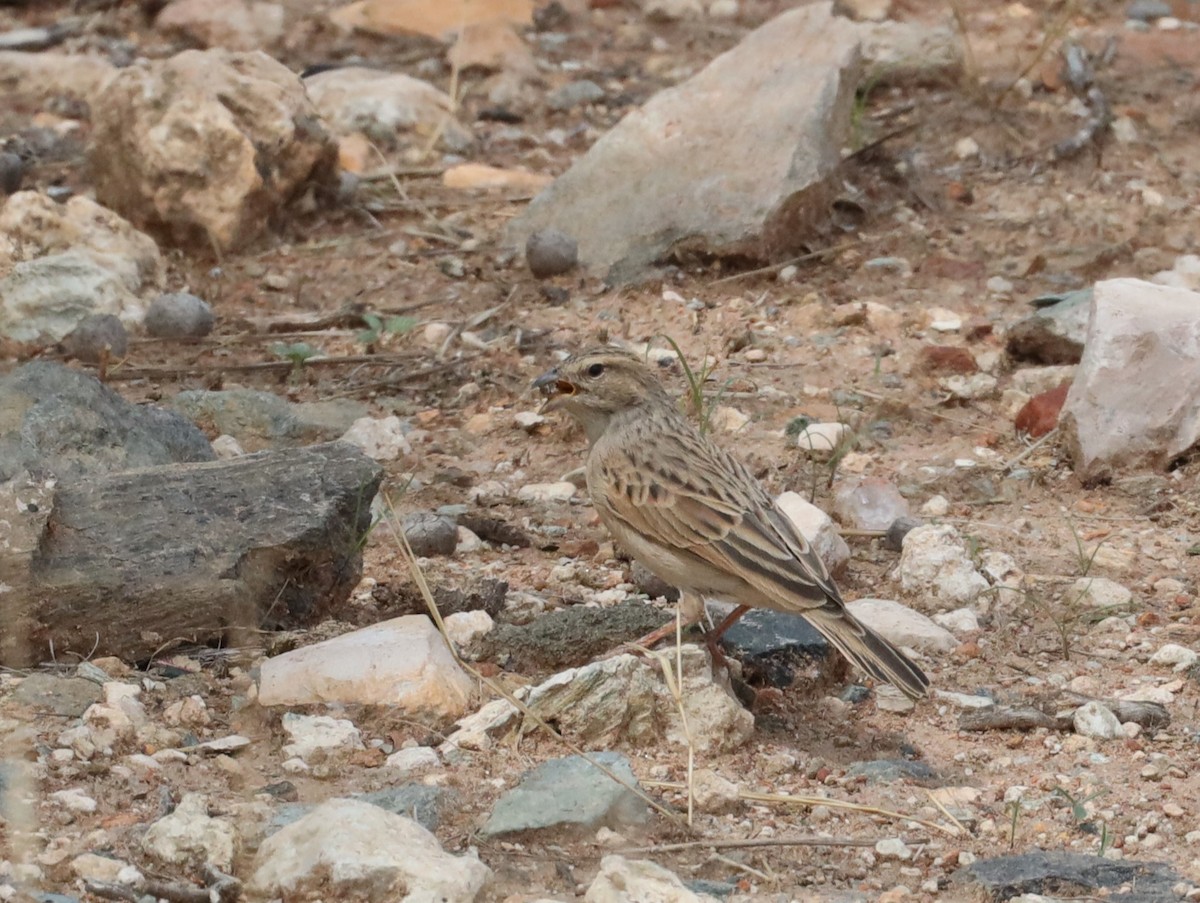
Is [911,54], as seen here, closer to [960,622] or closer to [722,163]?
[722,163]

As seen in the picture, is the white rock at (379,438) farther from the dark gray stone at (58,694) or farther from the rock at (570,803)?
the rock at (570,803)

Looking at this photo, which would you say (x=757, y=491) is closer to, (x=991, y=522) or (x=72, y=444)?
(x=991, y=522)

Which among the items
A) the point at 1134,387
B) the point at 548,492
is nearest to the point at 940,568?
the point at 1134,387

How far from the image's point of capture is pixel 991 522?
262 inches

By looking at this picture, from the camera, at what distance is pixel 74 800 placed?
4301 millimetres

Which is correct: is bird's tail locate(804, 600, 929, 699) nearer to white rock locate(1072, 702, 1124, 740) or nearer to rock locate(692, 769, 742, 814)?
white rock locate(1072, 702, 1124, 740)

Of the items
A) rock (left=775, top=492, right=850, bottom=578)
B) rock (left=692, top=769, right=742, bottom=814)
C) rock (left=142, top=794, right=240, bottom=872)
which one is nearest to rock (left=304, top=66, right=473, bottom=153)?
rock (left=775, top=492, right=850, bottom=578)

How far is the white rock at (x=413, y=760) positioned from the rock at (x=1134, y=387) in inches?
125

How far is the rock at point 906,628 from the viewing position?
5.76m

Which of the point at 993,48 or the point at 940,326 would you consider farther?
the point at 993,48

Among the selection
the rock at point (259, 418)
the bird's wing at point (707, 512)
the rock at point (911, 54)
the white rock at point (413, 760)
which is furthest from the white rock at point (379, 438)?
the rock at point (911, 54)

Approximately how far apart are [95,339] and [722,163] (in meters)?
3.04

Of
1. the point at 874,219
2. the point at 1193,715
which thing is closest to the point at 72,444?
the point at 1193,715

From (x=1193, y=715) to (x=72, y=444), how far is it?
3.44 meters
